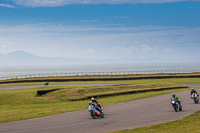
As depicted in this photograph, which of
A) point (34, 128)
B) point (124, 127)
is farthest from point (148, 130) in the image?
point (34, 128)

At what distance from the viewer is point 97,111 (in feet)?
71.8

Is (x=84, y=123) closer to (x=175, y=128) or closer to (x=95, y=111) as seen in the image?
(x=95, y=111)

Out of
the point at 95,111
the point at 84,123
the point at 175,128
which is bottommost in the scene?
the point at 175,128

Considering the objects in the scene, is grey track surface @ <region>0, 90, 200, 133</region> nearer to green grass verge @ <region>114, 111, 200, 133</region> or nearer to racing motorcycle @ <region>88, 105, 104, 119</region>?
racing motorcycle @ <region>88, 105, 104, 119</region>

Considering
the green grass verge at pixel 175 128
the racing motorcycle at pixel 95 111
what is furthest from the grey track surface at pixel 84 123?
the green grass verge at pixel 175 128

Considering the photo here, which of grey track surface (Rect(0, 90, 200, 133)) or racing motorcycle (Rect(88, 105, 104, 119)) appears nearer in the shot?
grey track surface (Rect(0, 90, 200, 133))

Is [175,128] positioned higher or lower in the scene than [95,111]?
lower

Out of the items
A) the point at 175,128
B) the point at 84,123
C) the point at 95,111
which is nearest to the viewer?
the point at 175,128

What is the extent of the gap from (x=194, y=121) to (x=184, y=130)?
3.71 meters

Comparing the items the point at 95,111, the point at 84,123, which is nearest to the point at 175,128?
the point at 84,123

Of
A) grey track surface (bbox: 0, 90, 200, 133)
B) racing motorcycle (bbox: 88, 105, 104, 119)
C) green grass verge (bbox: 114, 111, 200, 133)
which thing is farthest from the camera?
racing motorcycle (bbox: 88, 105, 104, 119)

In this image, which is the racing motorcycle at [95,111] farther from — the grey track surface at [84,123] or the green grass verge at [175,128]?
the green grass verge at [175,128]

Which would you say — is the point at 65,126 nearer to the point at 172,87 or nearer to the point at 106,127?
the point at 106,127

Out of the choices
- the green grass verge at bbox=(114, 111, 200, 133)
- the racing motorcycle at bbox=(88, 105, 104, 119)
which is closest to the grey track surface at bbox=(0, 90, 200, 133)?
the racing motorcycle at bbox=(88, 105, 104, 119)
